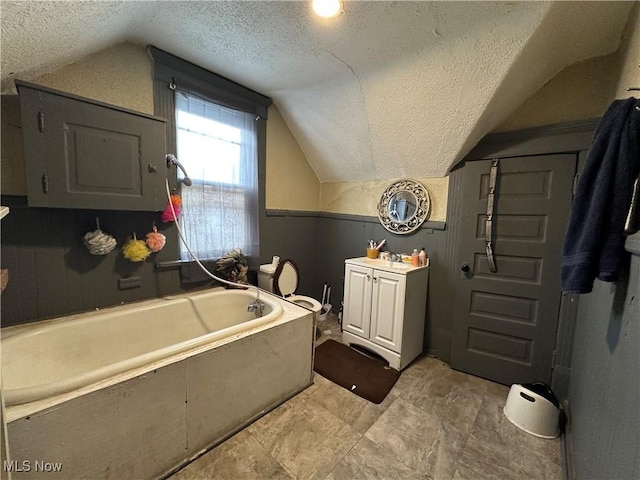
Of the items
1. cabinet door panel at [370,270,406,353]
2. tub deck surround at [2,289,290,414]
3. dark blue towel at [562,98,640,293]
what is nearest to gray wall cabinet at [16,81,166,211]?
tub deck surround at [2,289,290,414]

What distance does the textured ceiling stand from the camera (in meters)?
1.27

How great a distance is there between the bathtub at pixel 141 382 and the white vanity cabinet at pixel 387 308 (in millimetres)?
664

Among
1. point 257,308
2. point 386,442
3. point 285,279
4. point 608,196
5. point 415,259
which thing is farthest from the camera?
Answer: point 285,279

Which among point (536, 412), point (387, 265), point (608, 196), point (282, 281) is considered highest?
point (608, 196)

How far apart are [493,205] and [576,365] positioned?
112 cm

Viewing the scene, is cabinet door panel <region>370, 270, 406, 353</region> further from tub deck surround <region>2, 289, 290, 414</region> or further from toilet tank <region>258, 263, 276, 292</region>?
toilet tank <region>258, 263, 276, 292</region>

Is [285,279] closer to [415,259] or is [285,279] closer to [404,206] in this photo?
[415,259]

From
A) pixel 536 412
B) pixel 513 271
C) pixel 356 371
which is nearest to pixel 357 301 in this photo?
pixel 356 371

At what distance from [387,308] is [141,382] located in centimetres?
171

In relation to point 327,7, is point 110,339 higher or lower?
lower

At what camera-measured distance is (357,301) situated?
2400 mm

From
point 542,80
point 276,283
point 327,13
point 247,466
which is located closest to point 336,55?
point 327,13

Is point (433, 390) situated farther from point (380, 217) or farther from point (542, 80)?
point (542, 80)

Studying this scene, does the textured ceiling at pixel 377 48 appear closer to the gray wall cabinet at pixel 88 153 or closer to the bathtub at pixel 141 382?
the gray wall cabinet at pixel 88 153
